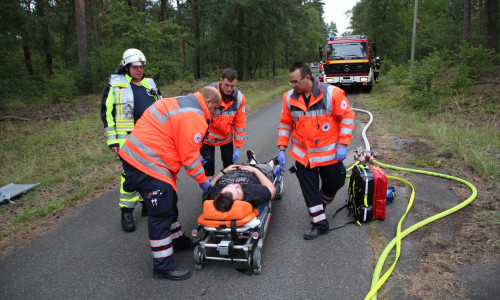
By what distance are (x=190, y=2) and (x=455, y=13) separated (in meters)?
22.3

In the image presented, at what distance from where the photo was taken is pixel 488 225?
3.57 meters

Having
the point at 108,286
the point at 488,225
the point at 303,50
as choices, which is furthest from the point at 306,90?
the point at 303,50

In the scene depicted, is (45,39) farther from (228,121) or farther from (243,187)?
(243,187)

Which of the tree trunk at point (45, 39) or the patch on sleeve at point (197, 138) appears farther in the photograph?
the tree trunk at point (45, 39)

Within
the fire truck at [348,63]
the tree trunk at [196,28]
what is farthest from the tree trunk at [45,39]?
the fire truck at [348,63]

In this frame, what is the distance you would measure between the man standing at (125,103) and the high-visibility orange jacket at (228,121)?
93 cm

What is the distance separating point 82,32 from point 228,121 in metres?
14.7

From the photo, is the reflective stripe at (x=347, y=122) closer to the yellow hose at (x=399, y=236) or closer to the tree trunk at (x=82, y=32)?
the yellow hose at (x=399, y=236)

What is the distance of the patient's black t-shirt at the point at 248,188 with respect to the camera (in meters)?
3.38

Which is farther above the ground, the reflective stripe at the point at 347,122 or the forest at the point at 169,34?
the forest at the point at 169,34

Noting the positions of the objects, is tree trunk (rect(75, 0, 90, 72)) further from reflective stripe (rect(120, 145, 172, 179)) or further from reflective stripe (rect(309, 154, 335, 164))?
reflective stripe (rect(309, 154, 335, 164))

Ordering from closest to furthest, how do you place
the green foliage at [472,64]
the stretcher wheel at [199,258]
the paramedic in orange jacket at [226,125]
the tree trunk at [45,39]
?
the stretcher wheel at [199,258], the paramedic in orange jacket at [226,125], the green foliage at [472,64], the tree trunk at [45,39]

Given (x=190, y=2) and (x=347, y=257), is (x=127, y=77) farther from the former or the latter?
(x=190, y=2)

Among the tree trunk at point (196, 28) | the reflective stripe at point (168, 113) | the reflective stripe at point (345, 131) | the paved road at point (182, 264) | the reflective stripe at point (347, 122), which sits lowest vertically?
the paved road at point (182, 264)
